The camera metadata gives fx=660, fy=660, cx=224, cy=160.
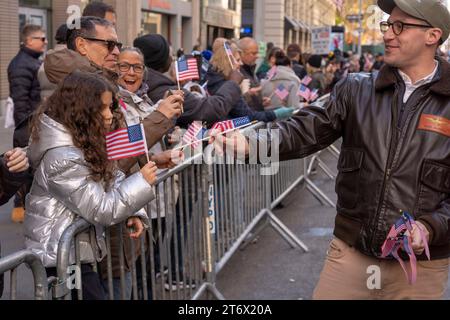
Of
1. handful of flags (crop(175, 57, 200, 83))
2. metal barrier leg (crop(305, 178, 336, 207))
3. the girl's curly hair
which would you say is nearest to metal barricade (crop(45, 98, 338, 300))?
the girl's curly hair

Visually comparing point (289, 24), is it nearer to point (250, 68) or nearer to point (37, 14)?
point (37, 14)

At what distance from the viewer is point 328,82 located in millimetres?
14508

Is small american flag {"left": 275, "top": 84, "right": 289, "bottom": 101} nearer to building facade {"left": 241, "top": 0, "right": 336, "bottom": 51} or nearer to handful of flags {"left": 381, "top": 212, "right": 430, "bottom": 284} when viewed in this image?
handful of flags {"left": 381, "top": 212, "right": 430, "bottom": 284}

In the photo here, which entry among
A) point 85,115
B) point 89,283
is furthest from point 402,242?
point 85,115

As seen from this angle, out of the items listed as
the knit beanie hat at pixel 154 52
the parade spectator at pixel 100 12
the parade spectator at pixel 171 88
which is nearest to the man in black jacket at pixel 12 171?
the parade spectator at pixel 171 88

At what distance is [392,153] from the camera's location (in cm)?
290

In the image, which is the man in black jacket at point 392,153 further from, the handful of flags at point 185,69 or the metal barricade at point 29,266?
the handful of flags at point 185,69

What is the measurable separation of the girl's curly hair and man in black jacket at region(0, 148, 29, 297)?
0.42 ft

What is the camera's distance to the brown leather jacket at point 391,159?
2869mm

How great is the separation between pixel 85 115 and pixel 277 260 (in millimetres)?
3526

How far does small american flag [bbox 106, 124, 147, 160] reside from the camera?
304cm

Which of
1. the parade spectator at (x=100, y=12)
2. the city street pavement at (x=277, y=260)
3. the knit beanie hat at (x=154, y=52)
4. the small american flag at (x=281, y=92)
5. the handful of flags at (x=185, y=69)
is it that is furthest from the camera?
the small american flag at (x=281, y=92)

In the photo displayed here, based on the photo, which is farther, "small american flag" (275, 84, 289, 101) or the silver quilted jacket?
"small american flag" (275, 84, 289, 101)

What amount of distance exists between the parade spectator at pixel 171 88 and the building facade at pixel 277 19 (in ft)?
85.3
